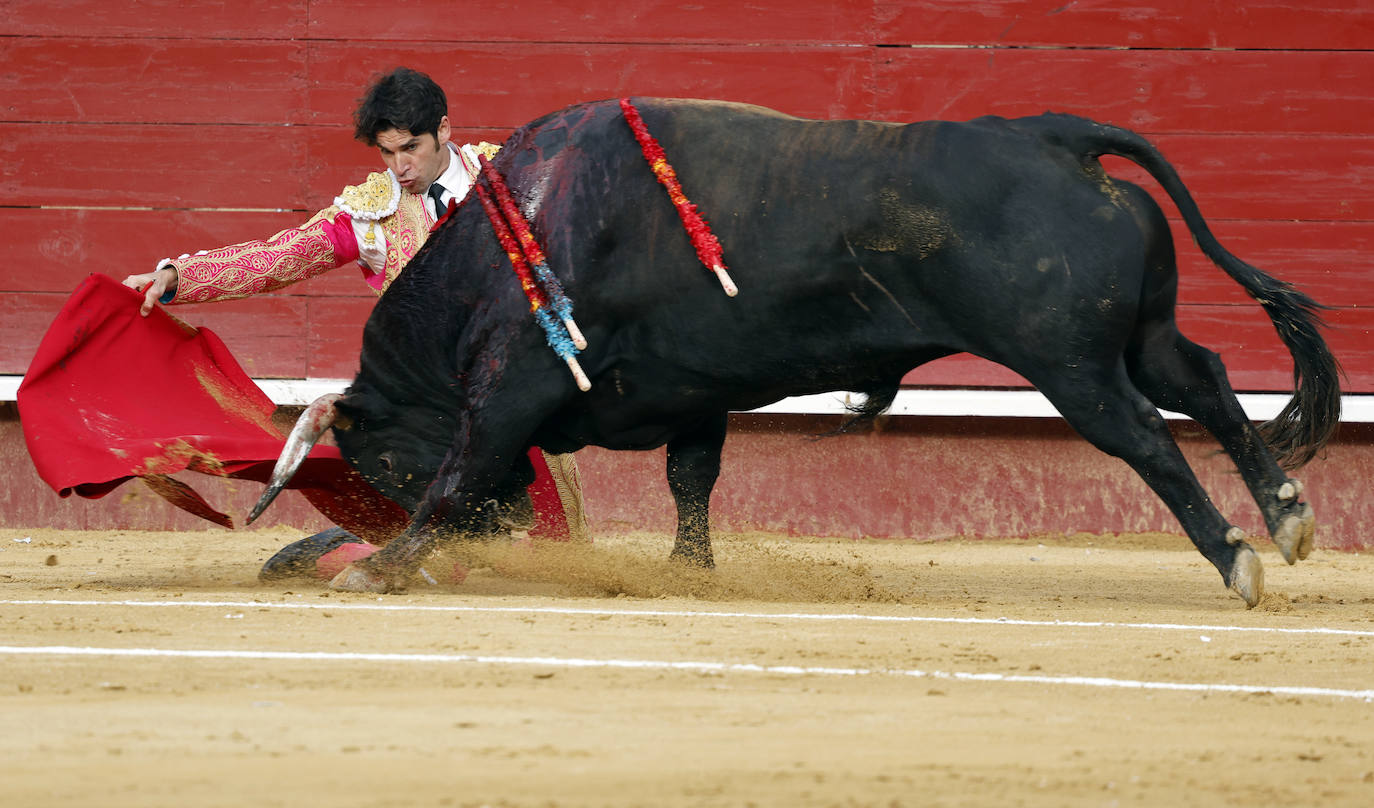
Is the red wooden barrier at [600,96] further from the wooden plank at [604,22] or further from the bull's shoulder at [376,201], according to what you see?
the bull's shoulder at [376,201]

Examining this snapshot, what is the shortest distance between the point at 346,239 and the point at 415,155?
36cm

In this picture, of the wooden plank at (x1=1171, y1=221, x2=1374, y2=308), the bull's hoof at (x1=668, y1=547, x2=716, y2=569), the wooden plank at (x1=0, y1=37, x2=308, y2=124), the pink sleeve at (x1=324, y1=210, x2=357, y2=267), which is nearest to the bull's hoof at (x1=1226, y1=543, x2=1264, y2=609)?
the bull's hoof at (x1=668, y1=547, x2=716, y2=569)

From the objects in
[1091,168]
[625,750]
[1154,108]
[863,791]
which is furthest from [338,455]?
[1154,108]

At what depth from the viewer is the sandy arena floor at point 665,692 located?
6.82 feet

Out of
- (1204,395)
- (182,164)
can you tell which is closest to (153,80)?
(182,164)

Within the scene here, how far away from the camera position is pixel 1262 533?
618cm

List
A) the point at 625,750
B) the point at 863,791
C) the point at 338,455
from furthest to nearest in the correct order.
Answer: the point at 338,455, the point at 625,750, the point at 863,791

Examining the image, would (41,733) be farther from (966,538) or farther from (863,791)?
(966,538)

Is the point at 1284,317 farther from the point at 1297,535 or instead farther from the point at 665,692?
the point at 665,692

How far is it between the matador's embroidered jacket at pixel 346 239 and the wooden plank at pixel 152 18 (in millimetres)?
1865

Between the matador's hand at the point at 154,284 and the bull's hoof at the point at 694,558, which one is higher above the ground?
the matador's hand at the point at 154,284

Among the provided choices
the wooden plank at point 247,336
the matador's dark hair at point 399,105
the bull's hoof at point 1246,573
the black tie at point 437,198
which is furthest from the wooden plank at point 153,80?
the bull's hoof at point 1246,573

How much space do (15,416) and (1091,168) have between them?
167 inches

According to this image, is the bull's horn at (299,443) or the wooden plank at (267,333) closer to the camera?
the bull's horn at (299,443)
